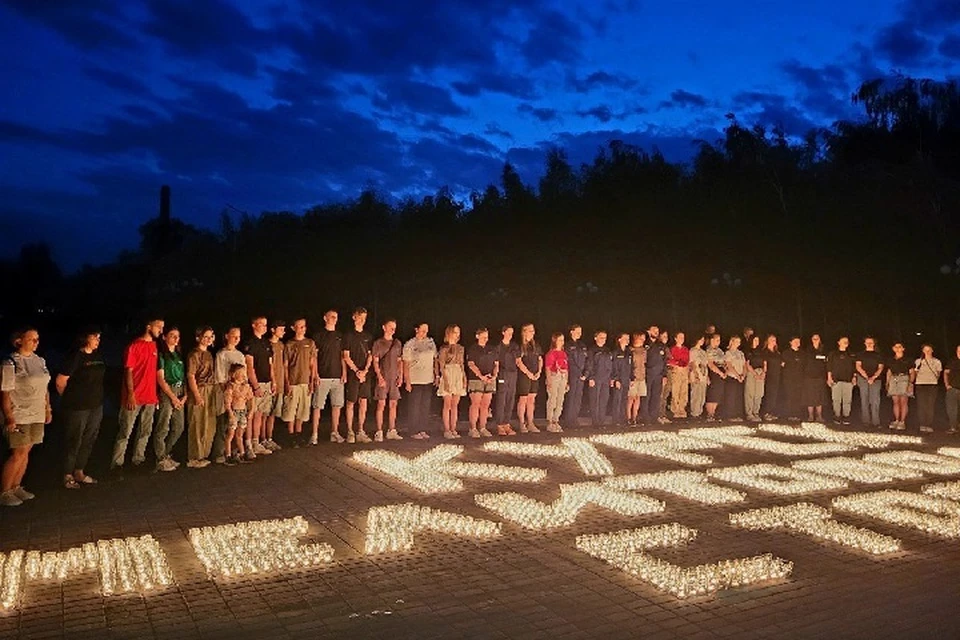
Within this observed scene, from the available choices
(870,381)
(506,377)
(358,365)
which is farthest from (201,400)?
(870,381)

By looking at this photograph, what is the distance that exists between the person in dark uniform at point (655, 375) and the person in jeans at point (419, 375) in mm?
4111

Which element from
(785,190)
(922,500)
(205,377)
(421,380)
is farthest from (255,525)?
(785,190)

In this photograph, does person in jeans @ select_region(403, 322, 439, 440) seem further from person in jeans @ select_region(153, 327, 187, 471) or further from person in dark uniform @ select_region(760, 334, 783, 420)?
person in dark uniform @ select_region(760, 334, 783, 420)

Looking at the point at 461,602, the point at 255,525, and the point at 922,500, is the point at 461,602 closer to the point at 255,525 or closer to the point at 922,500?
the point at 255,525

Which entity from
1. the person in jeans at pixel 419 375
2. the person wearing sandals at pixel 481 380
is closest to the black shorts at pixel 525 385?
the person wearing sandals at pixel 481 380

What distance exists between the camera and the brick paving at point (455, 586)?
5.01m

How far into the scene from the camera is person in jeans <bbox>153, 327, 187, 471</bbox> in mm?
9570

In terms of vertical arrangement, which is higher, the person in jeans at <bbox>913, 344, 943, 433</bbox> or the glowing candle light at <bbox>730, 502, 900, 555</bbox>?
the person in jeans at <bbox>913, 344, 943, 433</bbox>

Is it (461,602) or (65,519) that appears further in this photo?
(65,519)

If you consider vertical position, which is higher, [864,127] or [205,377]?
[864,127]

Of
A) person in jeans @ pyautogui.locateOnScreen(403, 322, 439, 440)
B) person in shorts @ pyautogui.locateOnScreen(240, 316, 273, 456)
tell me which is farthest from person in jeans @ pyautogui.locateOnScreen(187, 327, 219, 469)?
person in jeans @ pyautogui.locateOnScreen(403, 322, 439, 440)

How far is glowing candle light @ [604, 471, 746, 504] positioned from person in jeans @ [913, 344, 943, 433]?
22.1ft

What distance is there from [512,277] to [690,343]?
8.51 meters

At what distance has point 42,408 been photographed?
8.04 meters
